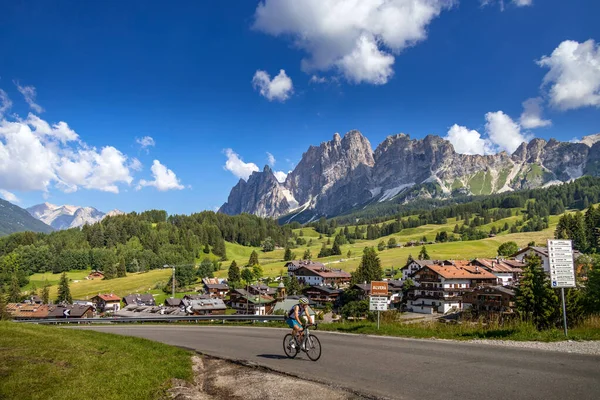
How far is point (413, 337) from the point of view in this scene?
71.3ft

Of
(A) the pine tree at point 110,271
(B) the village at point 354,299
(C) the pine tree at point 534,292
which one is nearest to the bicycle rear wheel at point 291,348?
(C) the pine tree at point 534,292

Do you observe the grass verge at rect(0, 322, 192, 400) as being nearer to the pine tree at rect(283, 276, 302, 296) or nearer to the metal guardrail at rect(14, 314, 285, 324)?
the metal guardrail at rect(14, 314, 285, 324)

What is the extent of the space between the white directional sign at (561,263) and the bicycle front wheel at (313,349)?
11.5 m

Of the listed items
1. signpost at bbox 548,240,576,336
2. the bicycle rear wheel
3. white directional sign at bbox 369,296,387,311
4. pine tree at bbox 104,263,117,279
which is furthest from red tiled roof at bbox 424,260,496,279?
pine tree at bbox 104,263,117,279

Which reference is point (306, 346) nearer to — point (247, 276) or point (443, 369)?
point (443, 369)


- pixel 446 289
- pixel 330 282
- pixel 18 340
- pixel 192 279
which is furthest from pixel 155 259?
pixel 18 340

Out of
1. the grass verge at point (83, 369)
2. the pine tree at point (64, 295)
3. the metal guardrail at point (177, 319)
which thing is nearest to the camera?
the grass verge at point (83, 369)

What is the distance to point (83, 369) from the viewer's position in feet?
43.7

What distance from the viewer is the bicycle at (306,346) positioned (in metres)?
16.6

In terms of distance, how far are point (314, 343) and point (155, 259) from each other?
645 feet

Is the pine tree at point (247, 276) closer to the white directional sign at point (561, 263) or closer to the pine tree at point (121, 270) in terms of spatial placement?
the pine tree at point (121, 270)

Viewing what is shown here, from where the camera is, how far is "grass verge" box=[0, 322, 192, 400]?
1074cm

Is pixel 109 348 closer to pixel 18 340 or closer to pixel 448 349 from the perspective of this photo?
pixel 18 340

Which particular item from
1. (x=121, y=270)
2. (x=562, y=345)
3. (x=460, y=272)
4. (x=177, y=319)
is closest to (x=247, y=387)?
(x=562, y=345)
